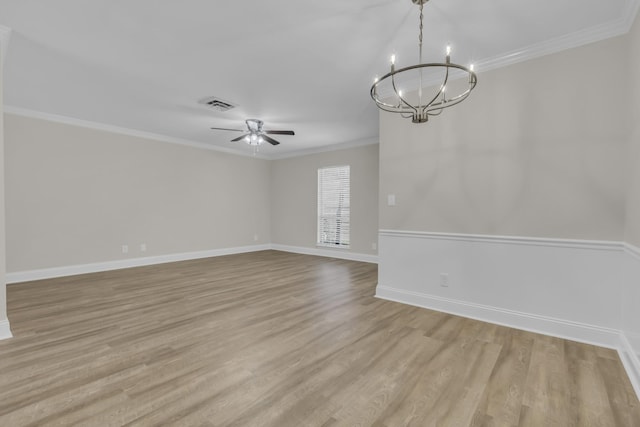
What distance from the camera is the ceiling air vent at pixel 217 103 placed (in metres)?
3.89

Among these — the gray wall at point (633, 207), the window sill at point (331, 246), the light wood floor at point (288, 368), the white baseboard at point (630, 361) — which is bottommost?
the light wood floor at point (288, 368)

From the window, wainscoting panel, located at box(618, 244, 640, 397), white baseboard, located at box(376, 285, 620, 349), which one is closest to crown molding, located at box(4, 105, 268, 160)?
the window

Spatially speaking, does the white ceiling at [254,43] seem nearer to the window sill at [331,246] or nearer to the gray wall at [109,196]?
the gray wall at [109,196]

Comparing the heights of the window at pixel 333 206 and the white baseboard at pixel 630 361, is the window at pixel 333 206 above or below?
above

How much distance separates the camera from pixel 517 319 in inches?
107

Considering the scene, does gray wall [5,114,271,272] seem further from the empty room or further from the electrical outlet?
the electrical outlet

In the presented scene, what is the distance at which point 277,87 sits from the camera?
3.52 m

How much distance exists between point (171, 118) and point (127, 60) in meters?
1.94

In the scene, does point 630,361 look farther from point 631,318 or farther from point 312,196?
point 312,196

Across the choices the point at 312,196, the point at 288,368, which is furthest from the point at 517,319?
the point at 312,196

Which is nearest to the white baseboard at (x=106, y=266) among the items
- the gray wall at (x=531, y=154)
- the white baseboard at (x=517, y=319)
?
the white baseboard at (x=517, y=319)

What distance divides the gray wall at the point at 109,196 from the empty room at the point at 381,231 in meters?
0.05

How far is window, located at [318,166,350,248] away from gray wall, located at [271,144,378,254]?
15 centimetres

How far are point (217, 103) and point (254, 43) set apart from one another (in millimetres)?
1635
